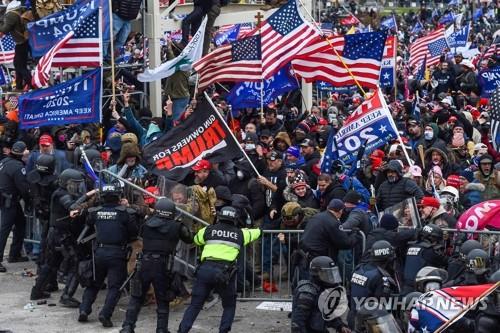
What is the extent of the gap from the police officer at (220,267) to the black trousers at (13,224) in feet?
15.0

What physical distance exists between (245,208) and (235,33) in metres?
13.2

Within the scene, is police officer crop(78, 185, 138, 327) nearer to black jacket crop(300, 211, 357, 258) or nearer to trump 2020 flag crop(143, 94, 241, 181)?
trump 2020 flag crop(143, 94, 241, 181)

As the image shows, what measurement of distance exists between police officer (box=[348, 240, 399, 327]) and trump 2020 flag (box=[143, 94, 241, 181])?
3459 mm

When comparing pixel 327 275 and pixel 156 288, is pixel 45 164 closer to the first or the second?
pixel 156 288

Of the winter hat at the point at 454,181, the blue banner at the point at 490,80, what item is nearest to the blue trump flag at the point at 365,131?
the winter hat at the point at 454,181

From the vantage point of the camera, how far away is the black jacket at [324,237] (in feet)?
43.2

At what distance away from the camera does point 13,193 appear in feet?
54.3

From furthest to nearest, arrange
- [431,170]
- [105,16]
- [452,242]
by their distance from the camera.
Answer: [105,16] → [431,170] → [452,242]

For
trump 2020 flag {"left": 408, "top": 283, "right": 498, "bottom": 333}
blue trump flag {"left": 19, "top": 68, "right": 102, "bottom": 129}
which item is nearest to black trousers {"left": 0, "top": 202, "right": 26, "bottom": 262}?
blue trump flag {"left": 19, "top": 68, "right": 102, "bottom": 129}

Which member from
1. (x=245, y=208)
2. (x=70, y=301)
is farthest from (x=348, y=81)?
(x=70, y=301)

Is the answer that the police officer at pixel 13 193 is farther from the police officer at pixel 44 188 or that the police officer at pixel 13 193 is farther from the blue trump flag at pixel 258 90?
the blue trump flag at pixel 258 90

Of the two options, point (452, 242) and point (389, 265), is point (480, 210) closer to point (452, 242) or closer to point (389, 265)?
point (452, 242)

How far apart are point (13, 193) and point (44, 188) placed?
1356mm

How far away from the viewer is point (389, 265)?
1226 centimetres
